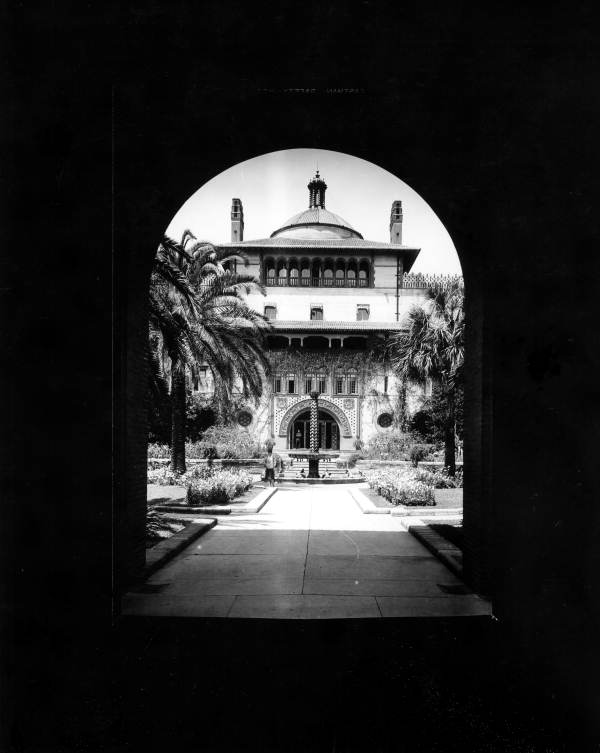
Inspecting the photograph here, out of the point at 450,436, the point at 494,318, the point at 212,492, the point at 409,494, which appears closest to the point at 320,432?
the point at 450,436

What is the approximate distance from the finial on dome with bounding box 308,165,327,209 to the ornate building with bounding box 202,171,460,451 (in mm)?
6592

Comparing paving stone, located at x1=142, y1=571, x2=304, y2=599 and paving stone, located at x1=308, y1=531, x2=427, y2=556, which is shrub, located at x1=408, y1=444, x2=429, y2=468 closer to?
paving stone, located at x1=308, y1=531, x2=427, y2=556

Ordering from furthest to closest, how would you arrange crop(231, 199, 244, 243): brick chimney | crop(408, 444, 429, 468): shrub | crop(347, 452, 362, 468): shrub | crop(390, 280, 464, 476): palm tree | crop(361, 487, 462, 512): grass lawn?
1. crop(231, 199, 244, 243): brick chimney
2. crop(347, 452, 362, 468): shrub
3. crop(408, 444, 429, 468): shrub
4. crop(390, 280, 464, 476): palm tree
5. crop(361, 487, 462, 512): grass lawn

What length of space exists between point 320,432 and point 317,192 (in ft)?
70.4

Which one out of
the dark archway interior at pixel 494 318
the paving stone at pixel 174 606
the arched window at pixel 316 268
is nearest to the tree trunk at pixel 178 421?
the paving stone at pixel 174 606

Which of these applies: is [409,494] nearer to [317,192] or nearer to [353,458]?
[353,458]

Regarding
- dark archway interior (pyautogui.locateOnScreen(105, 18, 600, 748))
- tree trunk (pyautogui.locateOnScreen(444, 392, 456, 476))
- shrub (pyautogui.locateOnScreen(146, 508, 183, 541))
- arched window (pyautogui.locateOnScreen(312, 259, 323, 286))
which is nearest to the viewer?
dark archway interior (pyautogui.locateOnScreen(105, 18, 600, 748))

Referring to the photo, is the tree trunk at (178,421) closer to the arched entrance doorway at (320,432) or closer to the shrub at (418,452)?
the shrub at (418,452)

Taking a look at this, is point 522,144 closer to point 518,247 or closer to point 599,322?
point 518,247

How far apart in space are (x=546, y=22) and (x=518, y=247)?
1741mm

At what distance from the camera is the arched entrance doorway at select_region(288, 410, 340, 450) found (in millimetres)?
35719

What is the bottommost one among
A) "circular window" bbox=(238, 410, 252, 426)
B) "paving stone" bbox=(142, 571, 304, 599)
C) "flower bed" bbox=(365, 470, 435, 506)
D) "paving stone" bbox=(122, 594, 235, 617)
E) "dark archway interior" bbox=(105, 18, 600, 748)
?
"flower bed" bbox=(365, 470, 435, 506)

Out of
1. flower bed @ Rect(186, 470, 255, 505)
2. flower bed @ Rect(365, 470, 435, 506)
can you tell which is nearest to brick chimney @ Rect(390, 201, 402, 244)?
flower bed @ Rect(365, 470, 435, 506)

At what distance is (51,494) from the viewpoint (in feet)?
15.9
